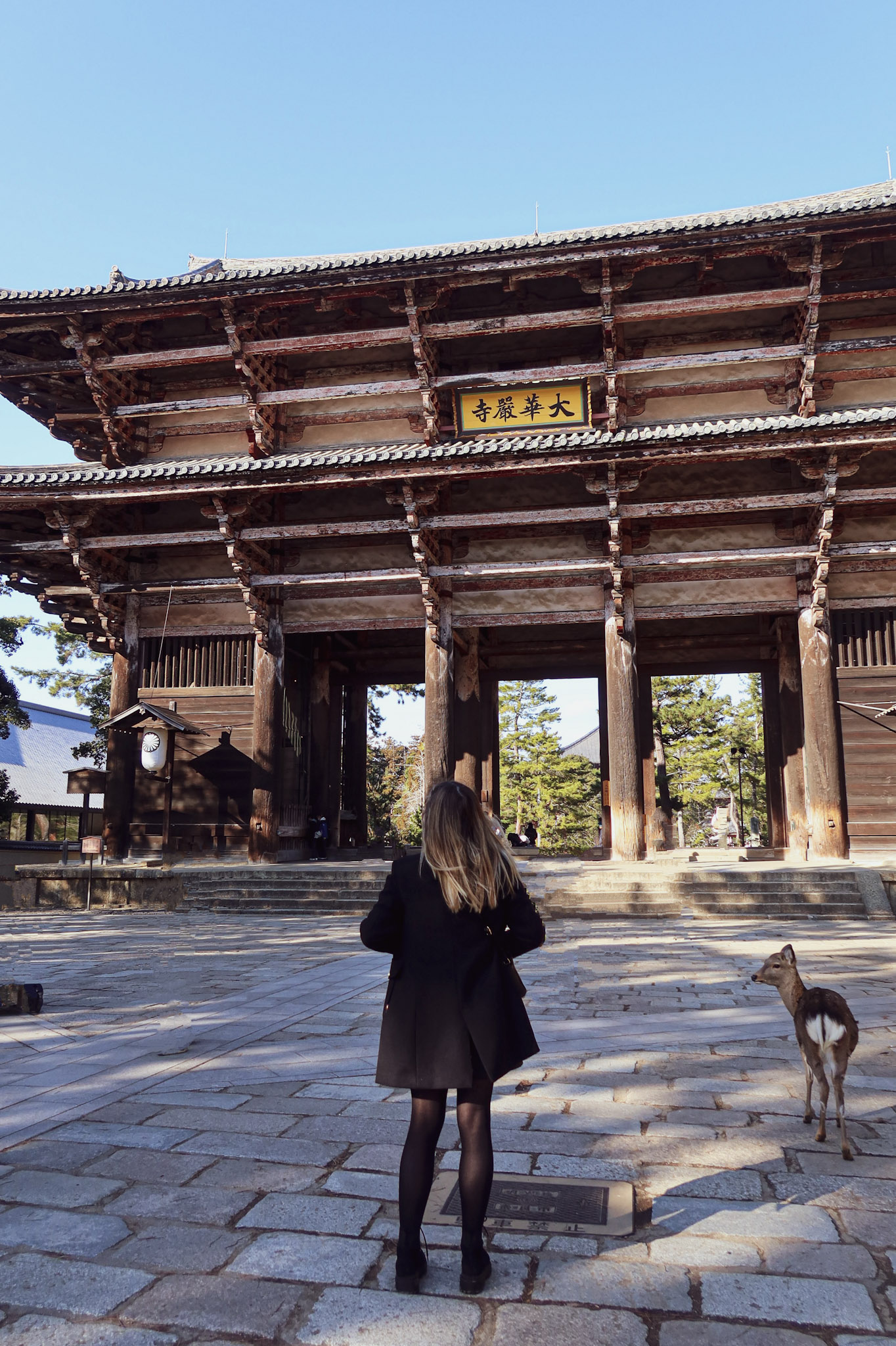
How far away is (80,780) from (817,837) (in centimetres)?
1155

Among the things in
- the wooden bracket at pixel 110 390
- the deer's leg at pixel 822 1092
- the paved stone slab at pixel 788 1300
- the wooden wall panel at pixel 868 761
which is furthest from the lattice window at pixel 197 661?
the paved stone slab at pixel 788 1300

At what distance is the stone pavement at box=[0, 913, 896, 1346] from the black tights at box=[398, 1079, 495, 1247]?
0.62ft

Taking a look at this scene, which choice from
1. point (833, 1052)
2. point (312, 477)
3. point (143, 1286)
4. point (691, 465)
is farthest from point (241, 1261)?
point (691, 465)

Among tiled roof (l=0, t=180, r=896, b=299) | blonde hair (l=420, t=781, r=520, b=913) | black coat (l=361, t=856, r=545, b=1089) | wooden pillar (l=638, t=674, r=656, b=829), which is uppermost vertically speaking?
tiled roof (l=0, t=180, r=896, b=299)

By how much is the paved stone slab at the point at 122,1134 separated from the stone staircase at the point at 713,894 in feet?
28.9

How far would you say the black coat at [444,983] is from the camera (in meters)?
2.67

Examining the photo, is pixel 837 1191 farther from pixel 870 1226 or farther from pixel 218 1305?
pixel 218 1305

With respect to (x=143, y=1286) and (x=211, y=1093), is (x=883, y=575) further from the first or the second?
(x=143, y=1286)

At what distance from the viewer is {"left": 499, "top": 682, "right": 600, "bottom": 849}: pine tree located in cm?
3709

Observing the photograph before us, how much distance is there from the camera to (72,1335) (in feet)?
7.79

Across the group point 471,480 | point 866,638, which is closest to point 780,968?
point 866,638

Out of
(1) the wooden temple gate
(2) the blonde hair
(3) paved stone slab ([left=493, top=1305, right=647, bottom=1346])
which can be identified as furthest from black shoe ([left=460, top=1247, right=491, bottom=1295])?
(1) the wooden temple gate

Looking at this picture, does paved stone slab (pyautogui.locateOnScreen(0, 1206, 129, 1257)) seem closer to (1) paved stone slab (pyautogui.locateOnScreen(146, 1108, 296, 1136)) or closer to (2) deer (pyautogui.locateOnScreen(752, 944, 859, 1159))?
(1) paved stone slab (pyautogui.locateOnScreen(146, 1108, 296, 1136))

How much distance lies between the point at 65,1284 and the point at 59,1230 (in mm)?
369
